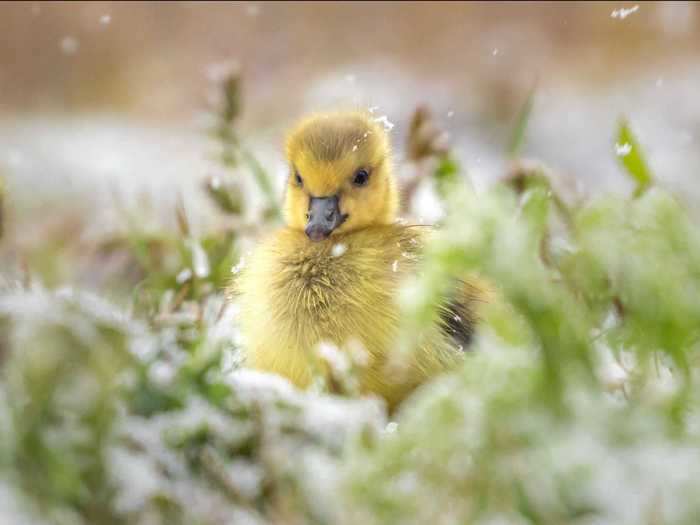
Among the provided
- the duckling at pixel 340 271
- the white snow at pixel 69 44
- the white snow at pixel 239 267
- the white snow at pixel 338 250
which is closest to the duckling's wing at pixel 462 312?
the duckling at pixel 340 271

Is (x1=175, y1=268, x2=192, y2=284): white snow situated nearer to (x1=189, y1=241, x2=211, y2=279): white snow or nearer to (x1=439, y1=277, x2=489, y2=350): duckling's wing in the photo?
(x1=189, y1=241, x2=211, y2=279): white snow

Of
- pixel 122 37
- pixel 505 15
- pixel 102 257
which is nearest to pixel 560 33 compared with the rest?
pixel 505 15

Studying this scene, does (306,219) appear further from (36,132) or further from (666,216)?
(36,132)

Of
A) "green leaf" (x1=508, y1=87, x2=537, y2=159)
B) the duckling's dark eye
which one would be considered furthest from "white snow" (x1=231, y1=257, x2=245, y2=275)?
"green leaf" (x1=508, y1=87, x2=537, y2=159)

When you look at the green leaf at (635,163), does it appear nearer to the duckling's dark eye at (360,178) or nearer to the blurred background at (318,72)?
the duckling's dark eye at (360,178)

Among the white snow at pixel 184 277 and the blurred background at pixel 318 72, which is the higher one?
the white snow at pixel 184 277

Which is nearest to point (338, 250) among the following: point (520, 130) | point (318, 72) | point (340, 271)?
point (340, 271)

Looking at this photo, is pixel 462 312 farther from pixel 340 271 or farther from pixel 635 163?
pixel 635 163
